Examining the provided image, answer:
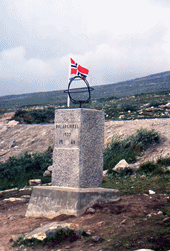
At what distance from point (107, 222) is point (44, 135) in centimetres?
1318

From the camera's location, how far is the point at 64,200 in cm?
633

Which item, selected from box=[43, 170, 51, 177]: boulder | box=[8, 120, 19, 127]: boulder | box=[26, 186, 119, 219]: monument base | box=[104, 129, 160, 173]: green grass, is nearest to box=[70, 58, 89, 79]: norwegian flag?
box=[26, 186, 119, 219]: monument base

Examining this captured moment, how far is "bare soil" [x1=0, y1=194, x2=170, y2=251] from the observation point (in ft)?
15.5

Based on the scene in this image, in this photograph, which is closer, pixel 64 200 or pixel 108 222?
pixel 108 222

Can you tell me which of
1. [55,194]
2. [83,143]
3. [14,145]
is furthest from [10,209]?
[14,145]

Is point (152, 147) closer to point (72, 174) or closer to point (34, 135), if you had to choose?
point (72, 174)

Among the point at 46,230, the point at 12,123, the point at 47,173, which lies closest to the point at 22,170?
the point at 47,173

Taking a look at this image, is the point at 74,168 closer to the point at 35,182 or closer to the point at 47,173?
the point at 35,182

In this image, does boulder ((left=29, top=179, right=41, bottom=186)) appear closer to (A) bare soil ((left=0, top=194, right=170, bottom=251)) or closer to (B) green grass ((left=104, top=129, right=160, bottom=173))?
(B) green grass ((left=104, top=129, right=160, bottom=173))

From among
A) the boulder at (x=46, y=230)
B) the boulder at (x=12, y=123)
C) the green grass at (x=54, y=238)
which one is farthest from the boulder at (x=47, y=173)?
the boulder at (x=12, y=123)

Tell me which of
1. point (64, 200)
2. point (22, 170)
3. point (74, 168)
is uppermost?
point (74, 168)

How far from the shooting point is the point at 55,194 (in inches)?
256

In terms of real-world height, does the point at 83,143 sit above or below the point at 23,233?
above

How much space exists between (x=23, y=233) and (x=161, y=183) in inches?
165
